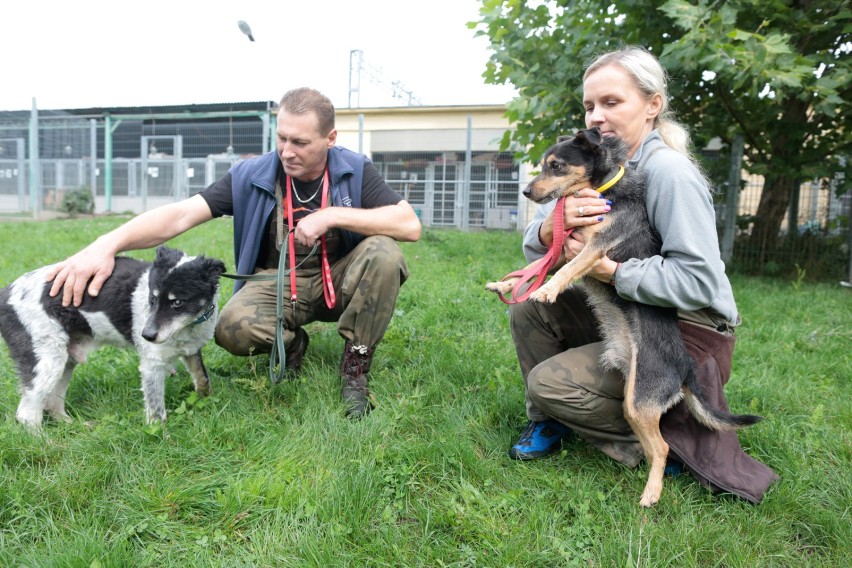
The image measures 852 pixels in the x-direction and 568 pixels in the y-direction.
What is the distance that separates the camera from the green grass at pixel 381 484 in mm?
2023

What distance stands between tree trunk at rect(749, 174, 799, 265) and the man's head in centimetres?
793

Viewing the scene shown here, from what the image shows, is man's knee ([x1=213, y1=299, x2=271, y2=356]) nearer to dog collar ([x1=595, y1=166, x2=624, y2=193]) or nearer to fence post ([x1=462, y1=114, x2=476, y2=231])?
dog collar ([x1=595, y1=166, x2=624, y2=193])

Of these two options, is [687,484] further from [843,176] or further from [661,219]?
[843,176]

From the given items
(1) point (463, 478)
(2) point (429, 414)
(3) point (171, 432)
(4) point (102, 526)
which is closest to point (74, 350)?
(3) point (171, 432)

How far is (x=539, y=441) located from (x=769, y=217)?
8081 millimetres

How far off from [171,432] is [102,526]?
2.03ft

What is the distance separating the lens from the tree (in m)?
6.38

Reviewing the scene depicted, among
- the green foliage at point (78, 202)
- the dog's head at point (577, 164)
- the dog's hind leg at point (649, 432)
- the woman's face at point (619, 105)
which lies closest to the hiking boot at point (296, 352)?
the dog's head at point (577, 164)

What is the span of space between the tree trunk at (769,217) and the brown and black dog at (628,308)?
7551 mm

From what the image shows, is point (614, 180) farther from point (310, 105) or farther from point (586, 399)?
point (310, 105)

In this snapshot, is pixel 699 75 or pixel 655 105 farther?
pixel 699 75

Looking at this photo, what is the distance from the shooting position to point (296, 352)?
3.68 m

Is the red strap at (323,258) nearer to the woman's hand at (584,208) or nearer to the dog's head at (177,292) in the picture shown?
the dog's head at (177,292)

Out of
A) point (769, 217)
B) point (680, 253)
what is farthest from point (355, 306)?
point (769, 217)
